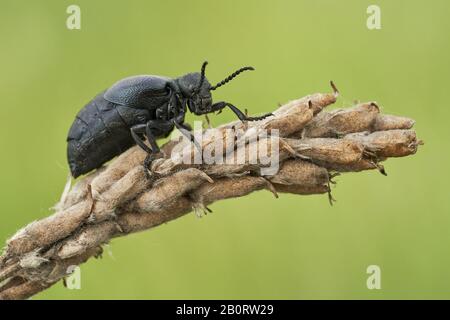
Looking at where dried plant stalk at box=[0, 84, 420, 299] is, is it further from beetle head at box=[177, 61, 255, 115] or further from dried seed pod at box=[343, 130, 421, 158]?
beetle head at box=[177, 61, 255, 115]

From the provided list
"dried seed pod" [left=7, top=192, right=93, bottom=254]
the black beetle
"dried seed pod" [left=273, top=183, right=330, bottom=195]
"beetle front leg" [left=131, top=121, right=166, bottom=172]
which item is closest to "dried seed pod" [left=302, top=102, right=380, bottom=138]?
"dried seed pod" [left=273, top=183, right=330, bottom=195]

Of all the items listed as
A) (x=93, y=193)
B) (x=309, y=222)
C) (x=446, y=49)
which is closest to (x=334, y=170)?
(x=93, y=193)

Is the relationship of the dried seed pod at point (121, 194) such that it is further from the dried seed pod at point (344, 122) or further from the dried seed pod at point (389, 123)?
the dried seed pod at point (389, 123)

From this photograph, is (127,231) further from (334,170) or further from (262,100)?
(262,100)

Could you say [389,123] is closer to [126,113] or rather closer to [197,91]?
[197,91]

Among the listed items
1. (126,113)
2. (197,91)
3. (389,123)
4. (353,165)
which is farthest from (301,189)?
(126,113)

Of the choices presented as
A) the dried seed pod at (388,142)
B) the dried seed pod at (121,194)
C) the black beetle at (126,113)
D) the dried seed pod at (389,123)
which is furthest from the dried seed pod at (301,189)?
the black beetle at (126,113)

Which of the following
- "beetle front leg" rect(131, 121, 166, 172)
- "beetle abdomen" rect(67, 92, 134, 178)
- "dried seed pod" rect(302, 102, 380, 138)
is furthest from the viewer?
"beetle abdomen" rect(67, 92, 134, 178)
